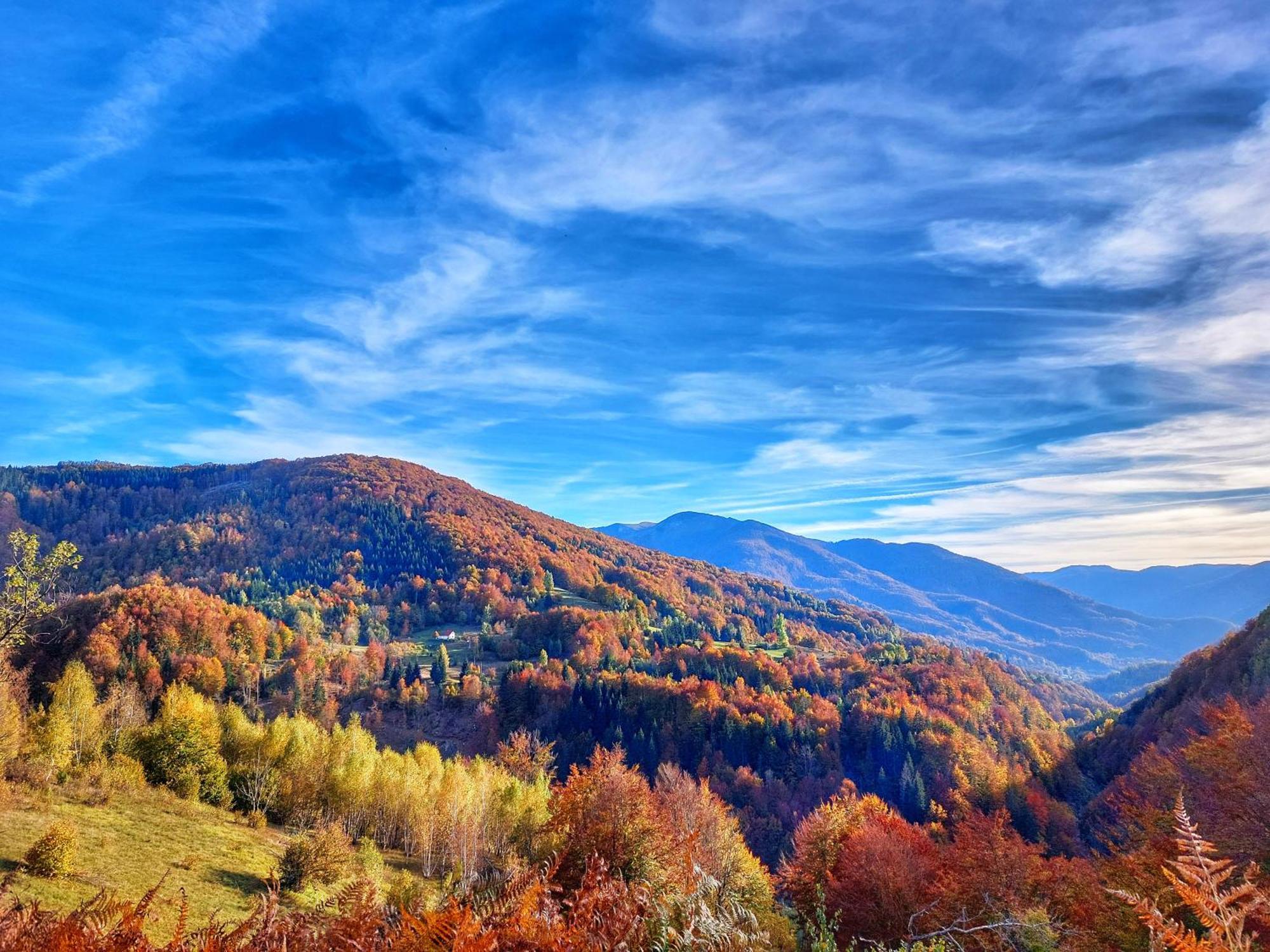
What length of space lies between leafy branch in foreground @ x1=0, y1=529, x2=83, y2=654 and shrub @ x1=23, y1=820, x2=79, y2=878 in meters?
8.53

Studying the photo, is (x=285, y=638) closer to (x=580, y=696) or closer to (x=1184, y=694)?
(x=580, y=696)

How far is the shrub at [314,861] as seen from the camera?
1260 inches

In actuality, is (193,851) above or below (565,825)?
below

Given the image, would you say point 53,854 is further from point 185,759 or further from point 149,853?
point 185,759

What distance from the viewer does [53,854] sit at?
82.3 feet

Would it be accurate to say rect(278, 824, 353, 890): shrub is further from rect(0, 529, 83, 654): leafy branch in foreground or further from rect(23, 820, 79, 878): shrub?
rect(0, 529, 83, 654): leafy branch in foreground

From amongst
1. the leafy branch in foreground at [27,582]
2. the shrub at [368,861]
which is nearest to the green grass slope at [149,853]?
the shrub at [368,861]

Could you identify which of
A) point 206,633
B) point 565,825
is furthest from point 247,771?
point 206,633

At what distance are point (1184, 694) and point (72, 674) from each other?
14720 cm

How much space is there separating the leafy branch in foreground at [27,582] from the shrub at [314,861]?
55.9 feet

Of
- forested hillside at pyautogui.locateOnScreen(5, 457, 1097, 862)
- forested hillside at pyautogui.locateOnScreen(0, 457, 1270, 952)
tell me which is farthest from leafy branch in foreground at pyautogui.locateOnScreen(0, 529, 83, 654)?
forested hillside at pyautogui.locateOnScreen(5, 457, 1097, 862)

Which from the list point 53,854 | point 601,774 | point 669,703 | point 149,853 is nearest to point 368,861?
point 149,853

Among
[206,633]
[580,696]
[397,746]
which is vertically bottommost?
[397,746]

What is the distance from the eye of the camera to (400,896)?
63.3 feet
